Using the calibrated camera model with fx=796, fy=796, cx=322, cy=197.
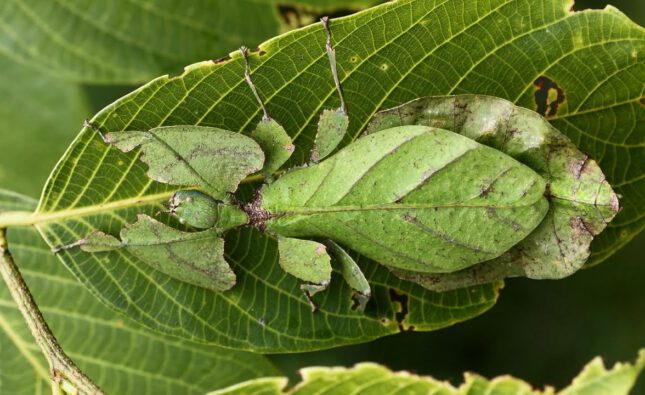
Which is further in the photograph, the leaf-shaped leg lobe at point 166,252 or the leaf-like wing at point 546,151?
the leaf-shaped leg lobe at point 166,252

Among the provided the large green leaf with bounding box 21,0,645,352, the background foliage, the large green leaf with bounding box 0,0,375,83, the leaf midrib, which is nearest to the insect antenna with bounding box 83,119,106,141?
the large green leaf with bounding box 21,0,645,352

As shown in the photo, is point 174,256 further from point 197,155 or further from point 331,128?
point 331,128

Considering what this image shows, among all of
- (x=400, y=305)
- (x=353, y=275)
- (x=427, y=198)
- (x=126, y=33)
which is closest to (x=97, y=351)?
(x=353, y=275)

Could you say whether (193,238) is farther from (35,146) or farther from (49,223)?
(35,146)

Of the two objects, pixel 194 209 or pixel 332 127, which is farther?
pixel 194 209

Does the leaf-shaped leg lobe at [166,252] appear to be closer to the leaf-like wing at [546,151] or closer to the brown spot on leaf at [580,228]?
the leaf-like wing at [546,151]

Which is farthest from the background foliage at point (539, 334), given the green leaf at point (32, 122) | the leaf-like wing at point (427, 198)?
the leaf-like wing at point (427, 198)
